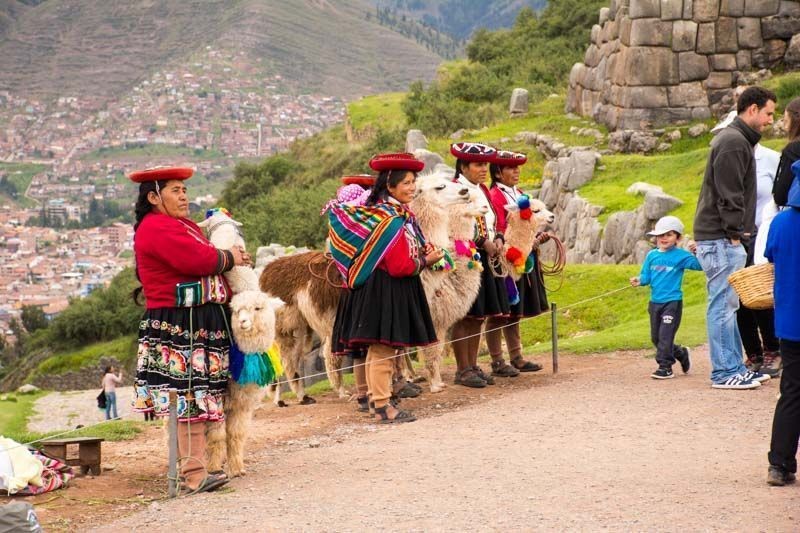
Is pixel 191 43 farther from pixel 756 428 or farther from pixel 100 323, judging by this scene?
pixel 756 428

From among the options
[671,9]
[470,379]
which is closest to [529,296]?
[470,379]

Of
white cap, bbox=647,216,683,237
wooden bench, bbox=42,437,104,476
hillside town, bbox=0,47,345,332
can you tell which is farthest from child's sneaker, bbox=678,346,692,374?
hillside town, bbox=0,47,345,332

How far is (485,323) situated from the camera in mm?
11656

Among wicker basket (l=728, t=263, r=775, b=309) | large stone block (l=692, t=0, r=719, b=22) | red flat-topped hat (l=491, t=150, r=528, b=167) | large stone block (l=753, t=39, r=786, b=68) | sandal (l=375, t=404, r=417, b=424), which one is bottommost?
sandal (l=375, t=404, r=417, b=424)

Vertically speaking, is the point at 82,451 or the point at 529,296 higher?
the point at 529,296

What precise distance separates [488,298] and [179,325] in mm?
4121

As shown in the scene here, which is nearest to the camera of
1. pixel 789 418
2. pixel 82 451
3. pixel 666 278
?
pixel 789 418

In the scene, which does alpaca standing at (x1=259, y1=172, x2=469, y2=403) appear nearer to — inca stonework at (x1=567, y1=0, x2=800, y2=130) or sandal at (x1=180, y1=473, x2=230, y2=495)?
sandal at (x1=180, y1=473, x2=230, y2=495)

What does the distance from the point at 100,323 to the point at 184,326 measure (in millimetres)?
39447

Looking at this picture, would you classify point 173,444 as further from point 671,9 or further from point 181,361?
point 671,9

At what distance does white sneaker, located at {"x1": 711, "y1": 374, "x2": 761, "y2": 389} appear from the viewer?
968 centimetres

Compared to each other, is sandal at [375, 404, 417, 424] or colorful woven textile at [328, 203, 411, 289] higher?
colorful woven textile at [328, 203, 411, 289]

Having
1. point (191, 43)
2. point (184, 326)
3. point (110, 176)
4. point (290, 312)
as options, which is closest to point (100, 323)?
point (290, 312)

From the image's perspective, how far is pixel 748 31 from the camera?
26.7 m
